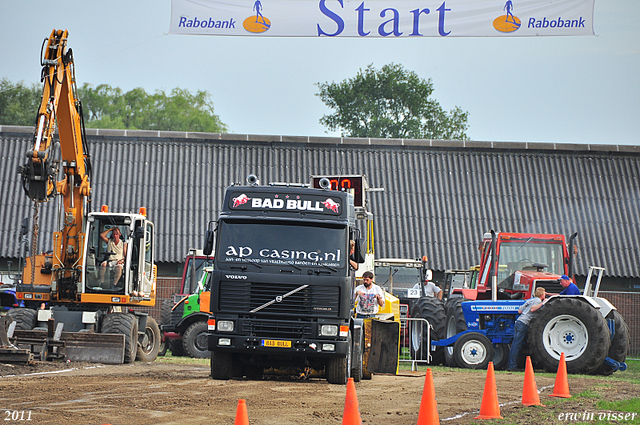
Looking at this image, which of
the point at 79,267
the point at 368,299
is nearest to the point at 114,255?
the point at 79,267

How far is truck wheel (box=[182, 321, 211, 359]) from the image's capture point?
67.3ft

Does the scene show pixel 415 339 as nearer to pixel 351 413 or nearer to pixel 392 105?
pixel 351 413

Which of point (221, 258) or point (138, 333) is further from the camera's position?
point (138, 333)

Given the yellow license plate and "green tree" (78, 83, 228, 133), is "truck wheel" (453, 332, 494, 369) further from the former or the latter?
"green tree" (78, 83, 228, 133)

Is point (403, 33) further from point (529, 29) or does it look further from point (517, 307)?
point (517, 307)

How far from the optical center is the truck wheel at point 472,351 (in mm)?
18281

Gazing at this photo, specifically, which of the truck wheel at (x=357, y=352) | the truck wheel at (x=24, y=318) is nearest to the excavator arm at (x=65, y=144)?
the truck wheel at (x=24, y=318)

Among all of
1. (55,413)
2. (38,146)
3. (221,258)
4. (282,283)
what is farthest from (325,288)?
(38,146)

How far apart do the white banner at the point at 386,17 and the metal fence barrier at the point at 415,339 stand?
6378mm

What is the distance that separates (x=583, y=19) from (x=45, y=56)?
11249 mm

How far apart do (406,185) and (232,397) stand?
21616 millimetres

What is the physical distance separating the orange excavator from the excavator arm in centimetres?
2

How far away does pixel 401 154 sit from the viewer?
32.8 meters

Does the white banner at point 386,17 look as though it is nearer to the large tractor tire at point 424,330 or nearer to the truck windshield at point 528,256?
the truck windshield at point 528,256
